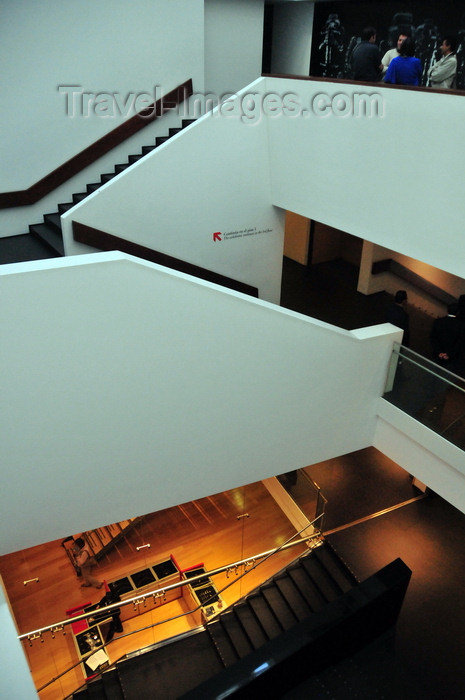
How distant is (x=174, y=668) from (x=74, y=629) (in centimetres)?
258

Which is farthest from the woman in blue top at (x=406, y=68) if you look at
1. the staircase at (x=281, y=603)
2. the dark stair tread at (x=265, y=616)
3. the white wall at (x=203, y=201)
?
the dark stair tread at (x=265, y=616)

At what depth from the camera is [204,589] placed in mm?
8961

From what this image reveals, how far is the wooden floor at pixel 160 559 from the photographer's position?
341 inches

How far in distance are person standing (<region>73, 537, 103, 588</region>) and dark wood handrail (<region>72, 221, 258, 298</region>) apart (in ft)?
17.5

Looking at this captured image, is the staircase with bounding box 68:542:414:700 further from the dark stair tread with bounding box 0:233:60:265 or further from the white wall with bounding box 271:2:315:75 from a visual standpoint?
the white wall with bounding box 271:2:315:75

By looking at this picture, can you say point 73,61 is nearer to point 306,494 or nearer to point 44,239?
point 44,239

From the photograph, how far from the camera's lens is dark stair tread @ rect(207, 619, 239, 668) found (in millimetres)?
7287

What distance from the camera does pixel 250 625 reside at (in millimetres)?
7707

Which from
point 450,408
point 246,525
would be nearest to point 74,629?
point 246,525

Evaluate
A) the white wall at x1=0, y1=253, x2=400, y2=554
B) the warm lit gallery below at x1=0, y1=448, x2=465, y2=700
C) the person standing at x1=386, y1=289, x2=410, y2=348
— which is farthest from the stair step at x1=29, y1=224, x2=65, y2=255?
the warm lit gallery below at x1=0, y1=448, x2=465, y2=700

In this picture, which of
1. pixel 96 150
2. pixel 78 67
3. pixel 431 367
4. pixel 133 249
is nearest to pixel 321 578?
pixel 431 367

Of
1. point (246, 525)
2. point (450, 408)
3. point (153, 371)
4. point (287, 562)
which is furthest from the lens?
point (246, 525)

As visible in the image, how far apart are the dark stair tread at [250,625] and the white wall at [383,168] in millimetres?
5556

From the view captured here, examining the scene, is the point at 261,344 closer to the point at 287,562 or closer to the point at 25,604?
the point at 287,562
